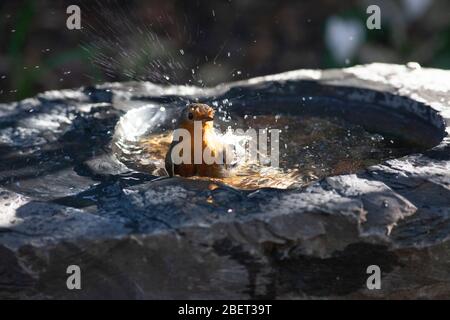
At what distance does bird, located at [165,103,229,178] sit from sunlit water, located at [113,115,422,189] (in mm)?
59

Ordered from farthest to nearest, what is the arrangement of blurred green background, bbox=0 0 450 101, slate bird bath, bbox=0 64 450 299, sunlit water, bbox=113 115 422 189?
blurred green background, bbox=0 0 450 101 → sunlit water, bbox=113 115 422 189 → slate bird bath, bbox=0 64 450 299

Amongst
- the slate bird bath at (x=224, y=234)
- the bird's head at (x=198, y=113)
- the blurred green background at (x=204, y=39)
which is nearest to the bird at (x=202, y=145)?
the bird's head at (x=198, y=113)

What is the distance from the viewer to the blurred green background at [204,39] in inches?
224

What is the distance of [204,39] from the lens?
6.53 meters

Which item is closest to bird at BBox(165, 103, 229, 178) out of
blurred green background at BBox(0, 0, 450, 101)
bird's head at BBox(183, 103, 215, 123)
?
bird's head at BBox(183, 103, 215, 123)

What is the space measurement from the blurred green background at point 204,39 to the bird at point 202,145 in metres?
2.51

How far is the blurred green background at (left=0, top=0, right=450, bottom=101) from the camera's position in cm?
570

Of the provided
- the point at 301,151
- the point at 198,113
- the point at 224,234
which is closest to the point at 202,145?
the point at 198,113

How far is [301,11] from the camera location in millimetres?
6660

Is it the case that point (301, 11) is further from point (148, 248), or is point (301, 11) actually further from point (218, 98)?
point (148, 248)

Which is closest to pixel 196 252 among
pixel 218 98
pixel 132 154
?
pixel 132 154

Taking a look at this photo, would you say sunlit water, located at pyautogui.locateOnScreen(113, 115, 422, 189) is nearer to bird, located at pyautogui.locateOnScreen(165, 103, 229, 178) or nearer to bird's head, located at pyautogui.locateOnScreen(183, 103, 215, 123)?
bird, located at pyautogui.locateOnScreen(165, 103, 229, 178)

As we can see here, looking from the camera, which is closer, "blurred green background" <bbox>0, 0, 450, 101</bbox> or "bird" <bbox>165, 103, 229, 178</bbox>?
"bird" <bbox>165, 103, 229, 178</bbox>

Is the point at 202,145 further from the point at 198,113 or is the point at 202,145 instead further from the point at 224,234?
the point at 224,234
